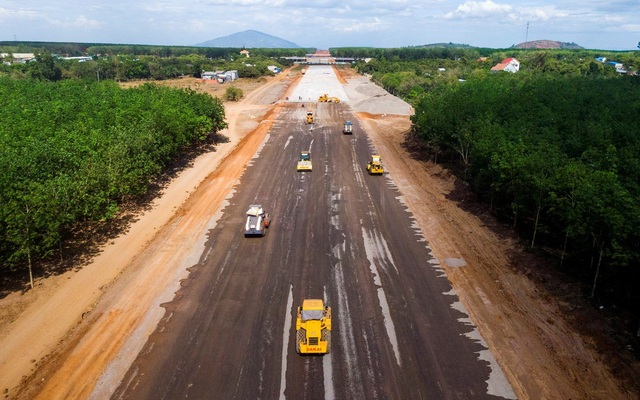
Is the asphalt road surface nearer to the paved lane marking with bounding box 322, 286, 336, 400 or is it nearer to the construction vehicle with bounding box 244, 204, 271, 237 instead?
the paved lane marking with bounding box 322, 286, 336, 400

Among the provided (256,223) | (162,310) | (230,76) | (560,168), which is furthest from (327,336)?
(230,76)

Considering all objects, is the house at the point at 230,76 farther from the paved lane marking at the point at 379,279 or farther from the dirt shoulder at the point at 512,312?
the paved lane marking at the point at 379,279

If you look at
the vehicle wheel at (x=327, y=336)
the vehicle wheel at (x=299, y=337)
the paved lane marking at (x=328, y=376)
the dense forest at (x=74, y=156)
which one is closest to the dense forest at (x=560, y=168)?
the vehicle wheel at (x=327, y=336)

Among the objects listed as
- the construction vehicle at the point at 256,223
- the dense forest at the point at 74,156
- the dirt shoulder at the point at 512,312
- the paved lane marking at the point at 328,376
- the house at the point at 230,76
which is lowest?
the paved lane marking at the point at 328,376

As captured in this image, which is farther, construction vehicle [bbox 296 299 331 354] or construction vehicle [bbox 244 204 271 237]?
construction vehicle [bbox 244 204 271 237]

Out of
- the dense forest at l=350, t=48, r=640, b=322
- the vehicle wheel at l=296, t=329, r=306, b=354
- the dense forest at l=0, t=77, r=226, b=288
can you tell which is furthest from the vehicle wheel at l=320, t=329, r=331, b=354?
the dense forest at l=0, t=77, r=226, b=288

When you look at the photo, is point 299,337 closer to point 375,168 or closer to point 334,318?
point 334,318

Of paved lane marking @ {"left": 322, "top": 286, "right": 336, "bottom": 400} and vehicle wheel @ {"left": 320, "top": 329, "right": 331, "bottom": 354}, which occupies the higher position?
vehicle wheel @ {"left": 320, "top": 329, "right": 331, "bottom": 354}
